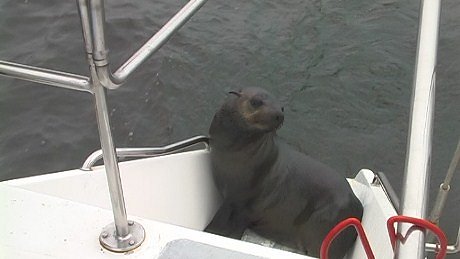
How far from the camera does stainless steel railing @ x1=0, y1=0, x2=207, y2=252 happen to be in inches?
45.3

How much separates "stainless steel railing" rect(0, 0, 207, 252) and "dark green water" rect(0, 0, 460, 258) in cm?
342

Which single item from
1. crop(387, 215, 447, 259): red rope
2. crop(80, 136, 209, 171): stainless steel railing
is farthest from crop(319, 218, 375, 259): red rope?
crop(80, 136, 209, 171): stainless steel railing

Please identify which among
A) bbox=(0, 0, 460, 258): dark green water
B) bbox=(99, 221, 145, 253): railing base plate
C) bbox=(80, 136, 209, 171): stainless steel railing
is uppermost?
bbox=(99, 221, 145, 253): railing base plate

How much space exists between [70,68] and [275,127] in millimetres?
2834

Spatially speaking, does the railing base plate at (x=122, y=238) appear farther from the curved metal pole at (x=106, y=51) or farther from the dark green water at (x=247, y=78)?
the dark green water at (x=247, y=78)

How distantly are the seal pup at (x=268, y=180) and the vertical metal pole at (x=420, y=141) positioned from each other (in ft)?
5.33

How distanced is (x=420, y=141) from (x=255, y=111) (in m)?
Answer: 1.90

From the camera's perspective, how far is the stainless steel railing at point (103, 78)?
3.77 feet

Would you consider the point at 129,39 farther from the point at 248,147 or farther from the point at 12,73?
the point at 12,73

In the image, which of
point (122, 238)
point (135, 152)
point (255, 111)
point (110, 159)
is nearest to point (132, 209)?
point (135, 152)

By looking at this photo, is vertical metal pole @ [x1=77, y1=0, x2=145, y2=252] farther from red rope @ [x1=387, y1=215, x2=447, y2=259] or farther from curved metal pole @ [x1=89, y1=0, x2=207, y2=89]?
red rope @ [x1=387, y1=215, x2=447, y2=259]

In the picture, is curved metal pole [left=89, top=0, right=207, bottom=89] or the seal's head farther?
A: the seal's head

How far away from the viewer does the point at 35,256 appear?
1410mm

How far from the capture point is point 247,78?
5.67 metres
